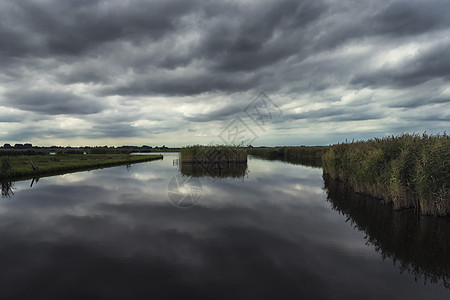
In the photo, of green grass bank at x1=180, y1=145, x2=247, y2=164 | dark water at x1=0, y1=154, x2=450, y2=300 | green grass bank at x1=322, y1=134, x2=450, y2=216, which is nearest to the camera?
→ dark water at x1=0, y1=154, x2=450, y2=300

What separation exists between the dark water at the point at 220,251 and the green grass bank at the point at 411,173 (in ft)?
3.58

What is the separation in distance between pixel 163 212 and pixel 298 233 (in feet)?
26.6

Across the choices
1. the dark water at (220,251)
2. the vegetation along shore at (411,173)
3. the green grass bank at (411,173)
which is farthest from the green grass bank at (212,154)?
the green grass bank at (411,173)

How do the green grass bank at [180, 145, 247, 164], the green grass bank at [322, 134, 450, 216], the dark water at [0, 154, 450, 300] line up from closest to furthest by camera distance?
the dark water at [0, 154, 450, 300] < the green grass bank at [322, 134, 450, 216] < the green grass bank at [180, 145, 247, 164]

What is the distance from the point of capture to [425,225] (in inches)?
464

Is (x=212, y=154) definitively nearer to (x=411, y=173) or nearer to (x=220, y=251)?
(x=411, y=173)

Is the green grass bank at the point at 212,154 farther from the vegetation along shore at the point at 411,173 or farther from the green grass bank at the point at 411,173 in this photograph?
the green grass bank at the point at 411,173

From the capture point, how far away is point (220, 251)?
355 inches

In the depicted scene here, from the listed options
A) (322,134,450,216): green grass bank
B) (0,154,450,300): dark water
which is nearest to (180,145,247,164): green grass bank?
(0,154,450,300): dark water

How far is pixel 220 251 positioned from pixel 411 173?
12.5 meters

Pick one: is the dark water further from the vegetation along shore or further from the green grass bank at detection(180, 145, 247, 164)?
the green grass bank at detection(180, 145, 247, 164)

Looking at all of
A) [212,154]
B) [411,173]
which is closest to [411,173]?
[411,173]

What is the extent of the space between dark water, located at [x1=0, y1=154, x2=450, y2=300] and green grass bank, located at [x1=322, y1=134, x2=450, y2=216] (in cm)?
109

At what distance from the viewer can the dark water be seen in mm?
6684
